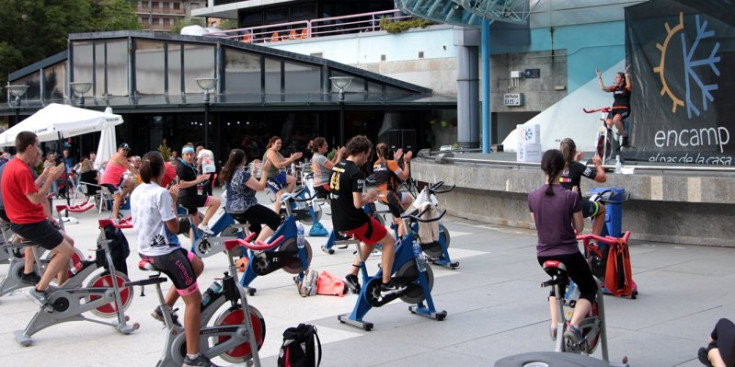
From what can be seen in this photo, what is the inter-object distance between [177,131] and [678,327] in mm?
28300

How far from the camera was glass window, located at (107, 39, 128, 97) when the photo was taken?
32906 millimetres

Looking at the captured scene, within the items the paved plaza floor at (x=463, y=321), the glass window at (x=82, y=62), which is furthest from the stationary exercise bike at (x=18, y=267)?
the glass window at (x=82, y=62)

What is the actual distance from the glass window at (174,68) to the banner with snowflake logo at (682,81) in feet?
67.9

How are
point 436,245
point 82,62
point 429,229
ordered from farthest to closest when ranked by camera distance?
1. point 82,62
2. point 436,245
3. point 429,229

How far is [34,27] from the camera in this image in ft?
143

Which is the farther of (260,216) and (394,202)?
(394,202)

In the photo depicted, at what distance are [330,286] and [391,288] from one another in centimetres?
187

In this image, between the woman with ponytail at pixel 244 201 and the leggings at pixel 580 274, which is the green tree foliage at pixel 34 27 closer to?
the woman with ponytail at pixel 244 201

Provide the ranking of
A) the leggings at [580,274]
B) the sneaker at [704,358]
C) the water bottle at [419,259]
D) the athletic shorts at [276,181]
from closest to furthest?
the sneaker at [704,358] < the leggings at [580,274] < the water bottle at [419,259] < the athletic shorts at [276,181]

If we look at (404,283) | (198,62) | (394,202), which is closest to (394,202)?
(394,202)

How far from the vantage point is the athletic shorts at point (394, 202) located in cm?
1039

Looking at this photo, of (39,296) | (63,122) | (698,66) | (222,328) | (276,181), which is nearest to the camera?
(222,328)

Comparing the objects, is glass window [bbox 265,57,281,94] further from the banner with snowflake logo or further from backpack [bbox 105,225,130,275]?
backpack [bbox 105,225,130,275]

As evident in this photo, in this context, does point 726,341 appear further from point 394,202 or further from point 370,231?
point 394,202
